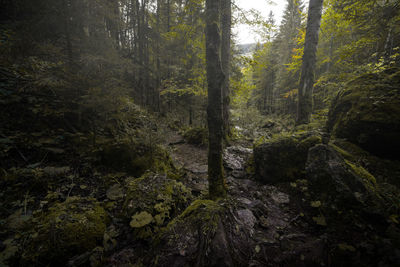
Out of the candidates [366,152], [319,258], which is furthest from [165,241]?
[366,152]

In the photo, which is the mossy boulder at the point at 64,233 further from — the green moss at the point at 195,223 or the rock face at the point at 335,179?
the rock face at the point at 335,179

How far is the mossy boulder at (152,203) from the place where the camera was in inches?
105

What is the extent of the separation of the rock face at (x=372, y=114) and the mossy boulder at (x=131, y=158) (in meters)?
5.42

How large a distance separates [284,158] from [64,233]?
501 cm

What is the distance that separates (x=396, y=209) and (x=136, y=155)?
5.37 meters

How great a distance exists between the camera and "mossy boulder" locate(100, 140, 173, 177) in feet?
14.9

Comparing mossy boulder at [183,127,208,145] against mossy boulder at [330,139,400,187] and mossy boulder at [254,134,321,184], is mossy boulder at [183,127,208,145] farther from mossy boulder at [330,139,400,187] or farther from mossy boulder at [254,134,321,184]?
mossy boulder at [330,139,400,187]

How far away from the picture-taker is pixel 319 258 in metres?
2.07

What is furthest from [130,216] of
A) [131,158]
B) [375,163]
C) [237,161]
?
[375,163]

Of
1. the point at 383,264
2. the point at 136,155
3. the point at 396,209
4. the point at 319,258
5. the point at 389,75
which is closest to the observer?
the point at 383,264

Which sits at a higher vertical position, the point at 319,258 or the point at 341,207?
the point at 341,207

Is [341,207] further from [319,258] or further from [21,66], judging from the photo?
[21,66]

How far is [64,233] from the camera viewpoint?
2.26 m

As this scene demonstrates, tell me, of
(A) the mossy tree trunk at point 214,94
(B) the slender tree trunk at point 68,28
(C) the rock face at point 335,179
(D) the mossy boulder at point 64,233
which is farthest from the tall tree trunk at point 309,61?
(B) the slender tree trunk at point 68,28
